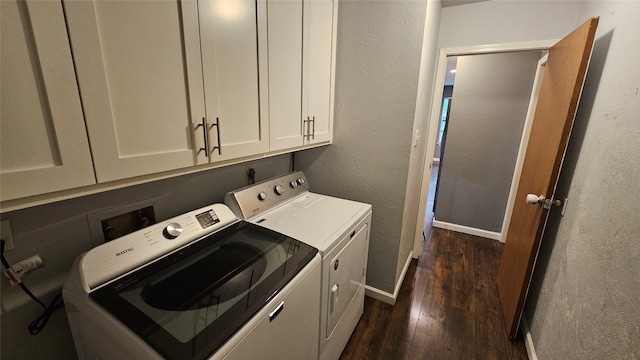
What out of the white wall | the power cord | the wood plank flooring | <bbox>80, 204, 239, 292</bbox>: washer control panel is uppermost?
the white wall

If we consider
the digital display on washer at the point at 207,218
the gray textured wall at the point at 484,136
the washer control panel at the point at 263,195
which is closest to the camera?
the digital display on washer at the point at 207,218

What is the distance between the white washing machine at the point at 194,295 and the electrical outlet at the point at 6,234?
194 millimetres


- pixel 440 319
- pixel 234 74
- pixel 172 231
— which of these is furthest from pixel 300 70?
pixel 440 319

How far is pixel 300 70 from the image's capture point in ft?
4.85

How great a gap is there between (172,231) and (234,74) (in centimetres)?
70

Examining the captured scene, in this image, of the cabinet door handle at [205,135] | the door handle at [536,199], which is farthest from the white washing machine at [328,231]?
the door handle at [536,199]

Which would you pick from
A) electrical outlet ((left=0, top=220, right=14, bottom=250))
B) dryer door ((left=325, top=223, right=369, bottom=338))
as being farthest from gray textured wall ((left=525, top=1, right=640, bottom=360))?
electrical outlet ((left=0, top=220, right=14, bottom=250))

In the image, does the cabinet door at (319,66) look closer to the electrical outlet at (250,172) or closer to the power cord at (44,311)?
Answer: the electrical outlet at (250,172)

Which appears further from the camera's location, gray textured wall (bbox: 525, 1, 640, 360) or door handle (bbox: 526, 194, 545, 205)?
door handle (bbox: 526, 194, 545, 205)

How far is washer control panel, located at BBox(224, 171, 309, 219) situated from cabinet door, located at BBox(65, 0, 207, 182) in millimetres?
494

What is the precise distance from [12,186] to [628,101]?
6.78 feet

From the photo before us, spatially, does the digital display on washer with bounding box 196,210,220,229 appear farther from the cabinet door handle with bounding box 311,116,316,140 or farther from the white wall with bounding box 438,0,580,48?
the white wall with bounding box 438,0,580,48

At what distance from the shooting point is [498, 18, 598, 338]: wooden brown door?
1.38 m

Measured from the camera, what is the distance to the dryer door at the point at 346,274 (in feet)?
4.46
